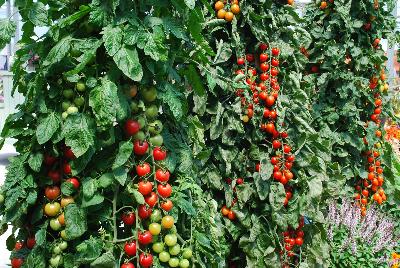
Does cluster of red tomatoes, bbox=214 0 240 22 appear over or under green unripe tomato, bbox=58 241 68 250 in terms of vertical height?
over

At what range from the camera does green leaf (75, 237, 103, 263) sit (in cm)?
146

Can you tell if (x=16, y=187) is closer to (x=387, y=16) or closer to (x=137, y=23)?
(x=137, y=23)

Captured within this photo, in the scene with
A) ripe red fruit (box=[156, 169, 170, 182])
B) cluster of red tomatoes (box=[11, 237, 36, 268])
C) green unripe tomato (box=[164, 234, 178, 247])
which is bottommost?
cluster of red tomatoes (box=[11, 237, 36, 268])

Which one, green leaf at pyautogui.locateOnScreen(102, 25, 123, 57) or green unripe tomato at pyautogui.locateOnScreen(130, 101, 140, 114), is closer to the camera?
green leaf at pyautogui.locateOnScreen(102, 25, 123, 57)

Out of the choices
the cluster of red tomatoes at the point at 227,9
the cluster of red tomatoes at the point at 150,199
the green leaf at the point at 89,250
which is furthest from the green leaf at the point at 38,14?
the cluster of red tomatoes at the point at 227,9

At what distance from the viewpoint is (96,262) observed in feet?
4.76

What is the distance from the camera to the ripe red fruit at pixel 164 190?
5.04 feet

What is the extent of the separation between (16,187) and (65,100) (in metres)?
0.29

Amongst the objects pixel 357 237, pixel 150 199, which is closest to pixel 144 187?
pixel 150 199

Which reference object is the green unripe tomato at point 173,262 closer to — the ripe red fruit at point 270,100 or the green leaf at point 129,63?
the green leaf at point 129,63

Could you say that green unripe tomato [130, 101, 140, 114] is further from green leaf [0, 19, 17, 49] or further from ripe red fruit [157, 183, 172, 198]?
green leaf [0, 19, 17, 49]

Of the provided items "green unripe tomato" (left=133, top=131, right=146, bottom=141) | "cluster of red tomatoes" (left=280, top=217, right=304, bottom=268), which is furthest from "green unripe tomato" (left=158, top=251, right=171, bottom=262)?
"cluster of red tomatoes" (left=280, top=217, right=304, bottom=268)

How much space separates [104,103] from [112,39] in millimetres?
171

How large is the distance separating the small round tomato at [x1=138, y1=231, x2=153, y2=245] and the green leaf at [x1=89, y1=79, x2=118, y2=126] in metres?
0.33
